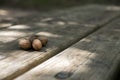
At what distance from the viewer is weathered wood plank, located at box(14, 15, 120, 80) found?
105 centimetres

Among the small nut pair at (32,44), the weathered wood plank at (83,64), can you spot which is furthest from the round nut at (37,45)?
the weathered wood plank at (83,64)

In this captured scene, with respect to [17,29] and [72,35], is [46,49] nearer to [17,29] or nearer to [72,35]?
[72,35]

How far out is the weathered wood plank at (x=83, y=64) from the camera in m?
1.05

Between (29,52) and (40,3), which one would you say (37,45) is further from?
(40,3)

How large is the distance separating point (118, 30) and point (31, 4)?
7819 millimetres

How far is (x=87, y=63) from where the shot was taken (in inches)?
47.8

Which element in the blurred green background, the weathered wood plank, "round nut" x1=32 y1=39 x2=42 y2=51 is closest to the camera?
the weathered wood plank

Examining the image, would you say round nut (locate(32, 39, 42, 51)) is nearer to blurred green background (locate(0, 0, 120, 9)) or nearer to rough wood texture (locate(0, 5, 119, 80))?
rough wood texture (locate(0, 5, 119, 80))

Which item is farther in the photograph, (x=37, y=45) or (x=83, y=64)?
(x=37, y=45)

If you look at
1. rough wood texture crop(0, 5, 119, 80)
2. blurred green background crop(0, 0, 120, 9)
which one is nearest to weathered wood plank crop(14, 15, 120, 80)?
rough wood texture crop(0, 5, 119, 80)

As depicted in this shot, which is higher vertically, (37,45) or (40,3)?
(37,45)

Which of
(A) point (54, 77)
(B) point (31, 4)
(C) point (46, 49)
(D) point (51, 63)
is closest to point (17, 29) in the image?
(C) point (46, 49)

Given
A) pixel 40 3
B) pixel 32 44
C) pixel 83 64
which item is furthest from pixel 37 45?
pixel 40 3

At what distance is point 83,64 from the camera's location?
3.93 ft
